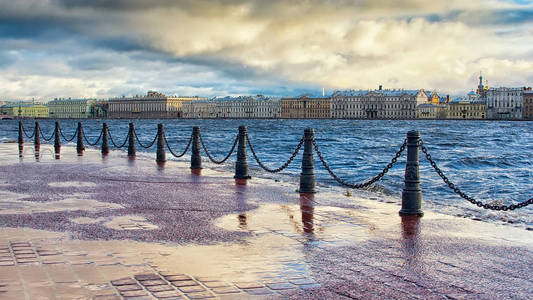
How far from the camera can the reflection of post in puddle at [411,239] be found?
5125 millimetres

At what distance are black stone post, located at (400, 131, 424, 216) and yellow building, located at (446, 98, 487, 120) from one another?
576ft

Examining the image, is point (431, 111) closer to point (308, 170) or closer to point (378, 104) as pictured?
point (378, 104)

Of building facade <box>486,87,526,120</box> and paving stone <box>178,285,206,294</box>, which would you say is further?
building facade <box>486,87,526,120</box>

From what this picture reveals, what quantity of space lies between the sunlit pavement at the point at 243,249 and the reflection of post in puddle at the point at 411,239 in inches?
0.8

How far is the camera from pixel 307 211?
7613 mm

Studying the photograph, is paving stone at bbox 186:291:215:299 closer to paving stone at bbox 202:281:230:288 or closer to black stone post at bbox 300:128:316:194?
paving stone at bbox 202:281:230:288

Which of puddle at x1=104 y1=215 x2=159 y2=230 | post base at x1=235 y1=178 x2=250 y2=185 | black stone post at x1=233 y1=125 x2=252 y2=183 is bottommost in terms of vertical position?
post base at x1=235 y1=178 x2=250 y2=185

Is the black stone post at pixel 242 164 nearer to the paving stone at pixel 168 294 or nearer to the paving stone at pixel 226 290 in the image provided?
the paving stone at pixel 226 290

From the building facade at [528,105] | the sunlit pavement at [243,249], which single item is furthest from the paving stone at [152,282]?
the building facade at [528,105]

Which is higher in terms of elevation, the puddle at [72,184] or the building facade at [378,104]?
the building facade at [378,104]

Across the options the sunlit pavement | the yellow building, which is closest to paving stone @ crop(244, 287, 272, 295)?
the sunlit pavement

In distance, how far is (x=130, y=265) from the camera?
183 inches

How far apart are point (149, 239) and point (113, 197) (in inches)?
122

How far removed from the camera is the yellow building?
175125mm
